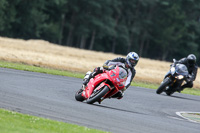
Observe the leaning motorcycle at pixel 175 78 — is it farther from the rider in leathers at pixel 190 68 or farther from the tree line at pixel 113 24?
the tree line at pixel 113 24

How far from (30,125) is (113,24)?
65.0 meters

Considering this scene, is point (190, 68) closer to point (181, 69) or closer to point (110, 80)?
point (181, 69)

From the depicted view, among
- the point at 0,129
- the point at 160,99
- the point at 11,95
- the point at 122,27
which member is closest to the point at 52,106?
the point at 11,95

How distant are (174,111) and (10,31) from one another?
46784mm

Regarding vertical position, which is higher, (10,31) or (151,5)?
(151,5)

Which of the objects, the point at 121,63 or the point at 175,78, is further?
the point at 175,78

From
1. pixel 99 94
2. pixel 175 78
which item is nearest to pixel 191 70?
pixel 175 78

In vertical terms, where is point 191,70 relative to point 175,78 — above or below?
above

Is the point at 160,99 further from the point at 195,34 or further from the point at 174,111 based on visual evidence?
the point at 195,34

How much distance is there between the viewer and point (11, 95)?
39.5 feet

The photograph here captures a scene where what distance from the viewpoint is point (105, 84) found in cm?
1255

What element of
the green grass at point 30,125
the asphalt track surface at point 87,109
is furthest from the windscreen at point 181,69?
the green grass at point 30,125

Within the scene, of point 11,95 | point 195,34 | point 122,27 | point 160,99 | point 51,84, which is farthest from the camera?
point 195,34

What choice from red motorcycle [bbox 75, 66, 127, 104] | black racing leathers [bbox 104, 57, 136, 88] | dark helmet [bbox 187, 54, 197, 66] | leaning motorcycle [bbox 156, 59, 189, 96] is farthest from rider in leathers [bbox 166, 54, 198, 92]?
red motorcycle [bbox 75, 66, 127, 104]
